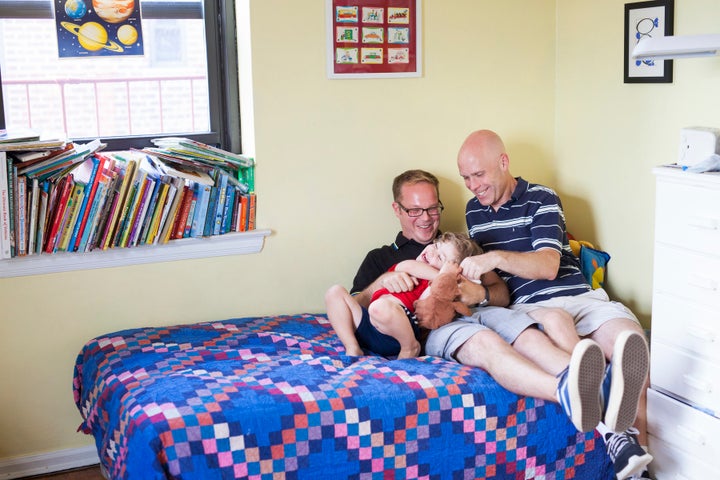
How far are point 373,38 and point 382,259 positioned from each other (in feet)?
2.75

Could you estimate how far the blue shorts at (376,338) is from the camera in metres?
2.86

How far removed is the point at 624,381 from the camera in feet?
7.72

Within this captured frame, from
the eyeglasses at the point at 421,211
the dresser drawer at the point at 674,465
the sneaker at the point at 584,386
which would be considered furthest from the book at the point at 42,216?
the dresser drawer at the point at 674,465

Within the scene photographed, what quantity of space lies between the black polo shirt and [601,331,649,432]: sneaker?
1026 millimetres

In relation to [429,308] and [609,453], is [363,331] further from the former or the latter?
[609,453]

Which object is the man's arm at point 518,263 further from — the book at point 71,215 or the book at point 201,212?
the book at point 71,215

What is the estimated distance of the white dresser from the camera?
241 cm

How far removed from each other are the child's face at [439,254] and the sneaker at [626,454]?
2.57 ft

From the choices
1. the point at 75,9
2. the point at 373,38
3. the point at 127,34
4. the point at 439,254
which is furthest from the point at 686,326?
the point at 75,9

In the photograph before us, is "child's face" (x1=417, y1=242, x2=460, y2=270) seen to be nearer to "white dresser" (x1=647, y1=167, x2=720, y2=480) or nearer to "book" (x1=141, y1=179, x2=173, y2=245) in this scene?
"white dresser" (x1=647, y1=167, x2=720, y2=480)

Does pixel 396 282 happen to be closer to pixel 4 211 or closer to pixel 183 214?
pixel 183 214

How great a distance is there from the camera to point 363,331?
2.88 m

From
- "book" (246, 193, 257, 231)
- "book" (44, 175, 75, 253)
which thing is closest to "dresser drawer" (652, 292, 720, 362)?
"book" (246, 193, 257, 231)

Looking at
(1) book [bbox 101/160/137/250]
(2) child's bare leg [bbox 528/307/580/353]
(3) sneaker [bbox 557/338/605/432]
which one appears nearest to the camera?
(3) sneaker [bbox 557/338/605/432]
